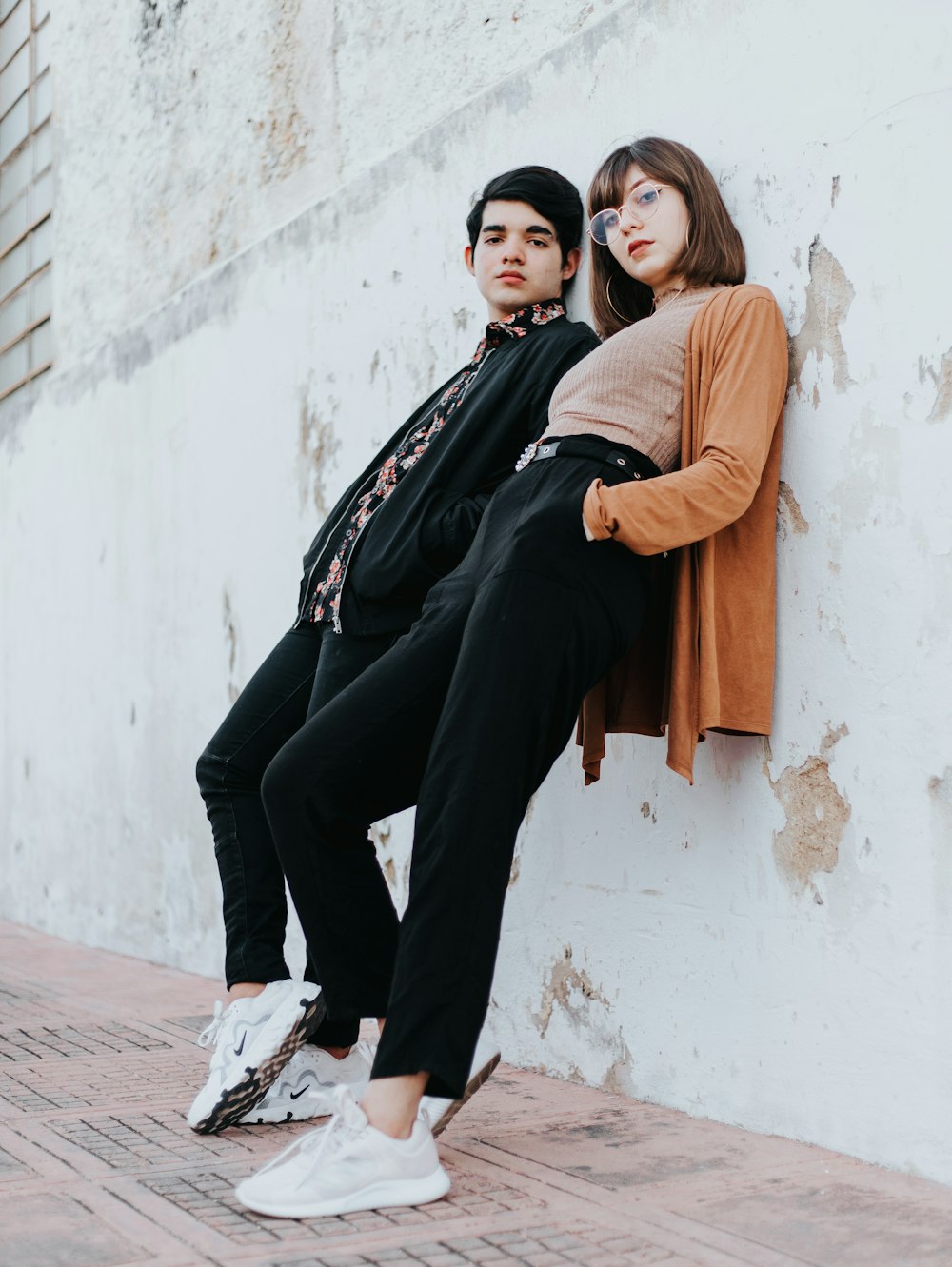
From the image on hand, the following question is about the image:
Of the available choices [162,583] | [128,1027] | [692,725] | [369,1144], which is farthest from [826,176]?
[162,583]

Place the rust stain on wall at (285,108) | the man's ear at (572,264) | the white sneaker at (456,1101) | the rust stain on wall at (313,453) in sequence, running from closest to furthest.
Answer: the white sneaker at (456,1101) < the man's ear at (572,264) < the rust stain on wall at (313,453) < the rust stain on wall at (285,108)

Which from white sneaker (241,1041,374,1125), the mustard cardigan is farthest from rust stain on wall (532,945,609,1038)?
the mustard cardigan

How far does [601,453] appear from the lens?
238 centimetres

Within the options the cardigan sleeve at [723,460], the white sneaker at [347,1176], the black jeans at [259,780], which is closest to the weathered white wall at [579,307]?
the cardigan sleeve at [723,460]

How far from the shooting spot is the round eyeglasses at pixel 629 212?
8.63 ft

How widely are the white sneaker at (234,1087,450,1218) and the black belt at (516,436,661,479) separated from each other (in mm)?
1093

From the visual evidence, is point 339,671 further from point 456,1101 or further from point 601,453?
point 456,1101

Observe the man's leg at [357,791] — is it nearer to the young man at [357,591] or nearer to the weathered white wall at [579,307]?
the young man at [357,591]

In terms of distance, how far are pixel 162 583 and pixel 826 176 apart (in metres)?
3.02

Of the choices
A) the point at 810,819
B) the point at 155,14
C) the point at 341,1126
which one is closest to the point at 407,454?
the point at 810,819

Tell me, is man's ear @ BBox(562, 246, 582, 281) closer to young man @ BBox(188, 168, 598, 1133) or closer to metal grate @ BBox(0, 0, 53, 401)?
young man @ BBox(188, 168, 598, 1133)

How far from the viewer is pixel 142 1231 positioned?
2.01 metres

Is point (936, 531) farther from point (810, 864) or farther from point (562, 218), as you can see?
point (562, 218)

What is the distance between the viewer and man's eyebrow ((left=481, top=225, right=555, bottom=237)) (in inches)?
119
